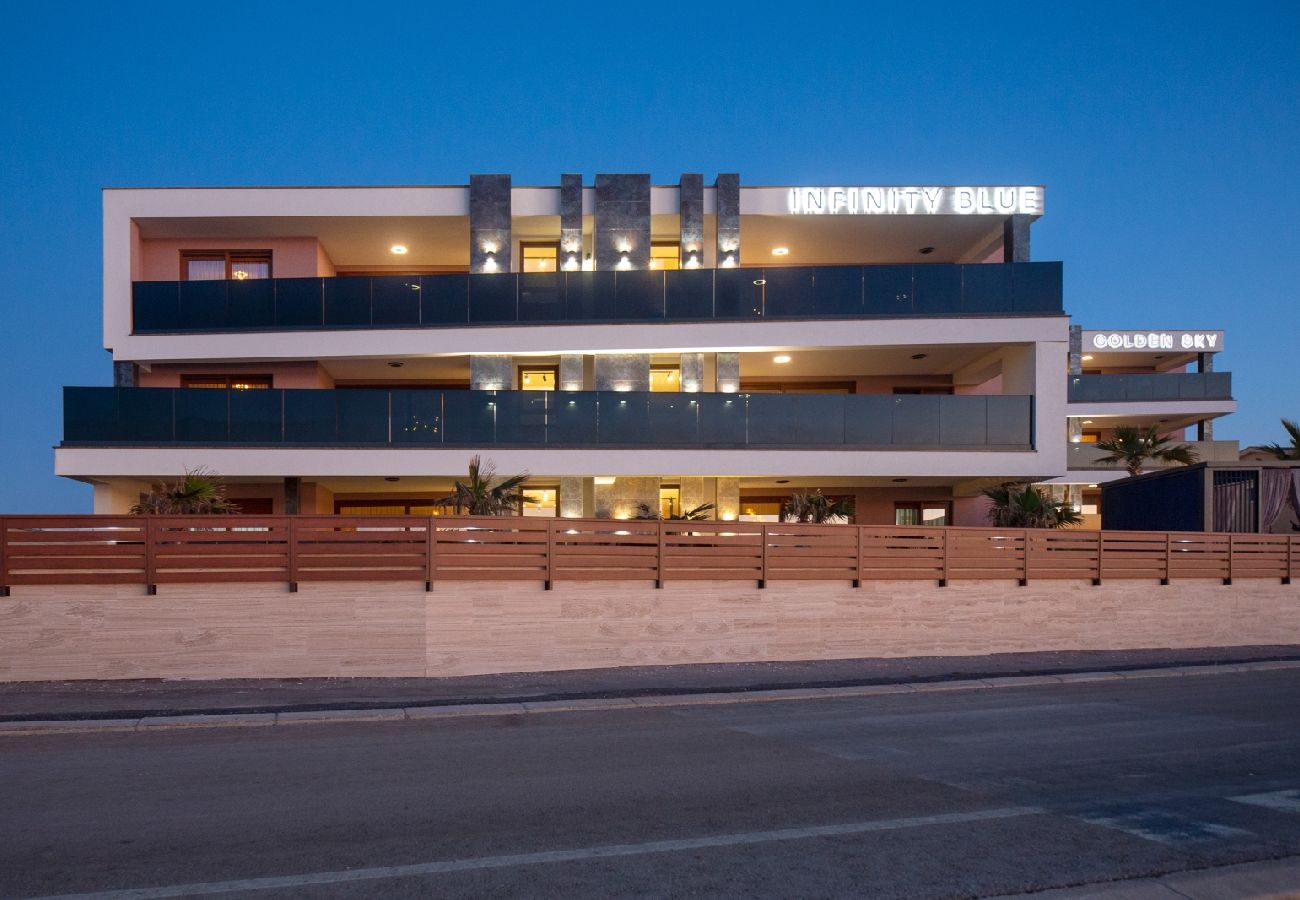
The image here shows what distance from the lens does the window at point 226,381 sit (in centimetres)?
2584

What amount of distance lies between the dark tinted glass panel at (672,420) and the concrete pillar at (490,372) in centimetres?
362

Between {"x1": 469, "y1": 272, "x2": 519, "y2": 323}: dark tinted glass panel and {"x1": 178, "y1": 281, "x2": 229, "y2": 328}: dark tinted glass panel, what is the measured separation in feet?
19.4

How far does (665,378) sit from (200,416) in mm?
11055

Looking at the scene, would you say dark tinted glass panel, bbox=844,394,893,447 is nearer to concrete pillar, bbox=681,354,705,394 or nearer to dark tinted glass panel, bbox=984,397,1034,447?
dark tinted glass panel, bbox=984,397,1034,447

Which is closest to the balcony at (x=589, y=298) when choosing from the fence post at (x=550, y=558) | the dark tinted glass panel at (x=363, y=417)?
the dark tinted glass panel at (x=363, y=417)

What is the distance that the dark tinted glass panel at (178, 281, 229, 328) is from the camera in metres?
24.3

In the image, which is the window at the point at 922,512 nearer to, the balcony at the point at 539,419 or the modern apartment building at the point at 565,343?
the modern apartment building at the point at 565,343

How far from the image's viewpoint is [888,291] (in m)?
24.4

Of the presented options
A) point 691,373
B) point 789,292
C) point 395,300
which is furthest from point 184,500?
point 789,292

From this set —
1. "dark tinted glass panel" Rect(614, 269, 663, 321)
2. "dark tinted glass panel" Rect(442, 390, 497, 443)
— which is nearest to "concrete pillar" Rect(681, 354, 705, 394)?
"dark tinted glass panel" Rect(614, 269, 663, 321)

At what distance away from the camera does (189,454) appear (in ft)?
75.4

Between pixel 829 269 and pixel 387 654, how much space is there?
48.4ft

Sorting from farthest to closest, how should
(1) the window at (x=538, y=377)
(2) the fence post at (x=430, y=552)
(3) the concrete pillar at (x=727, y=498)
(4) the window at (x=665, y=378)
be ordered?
(1) the window at (x=538, y=377) < (4) the window at (x=665, y=378) < (3) the concrete pillar at (x=727, y=498) < (2) the fence post at (x=430, y=552)

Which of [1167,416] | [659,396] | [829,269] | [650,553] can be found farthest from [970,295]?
[1167,416]
